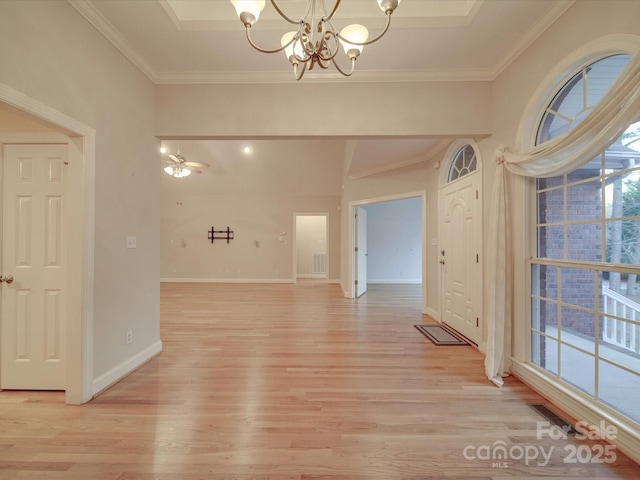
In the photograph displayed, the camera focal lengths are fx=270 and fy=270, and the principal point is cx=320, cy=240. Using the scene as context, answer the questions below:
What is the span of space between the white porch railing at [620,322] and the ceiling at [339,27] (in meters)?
2.07

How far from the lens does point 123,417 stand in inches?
76.2

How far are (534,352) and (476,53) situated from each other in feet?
9.07

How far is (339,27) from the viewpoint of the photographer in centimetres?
230

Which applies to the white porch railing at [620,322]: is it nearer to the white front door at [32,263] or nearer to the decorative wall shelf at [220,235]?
the white front door at [32,263]

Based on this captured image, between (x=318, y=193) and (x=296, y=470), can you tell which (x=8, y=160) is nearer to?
(x=296, y=470)

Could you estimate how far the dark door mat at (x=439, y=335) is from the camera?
333 cm

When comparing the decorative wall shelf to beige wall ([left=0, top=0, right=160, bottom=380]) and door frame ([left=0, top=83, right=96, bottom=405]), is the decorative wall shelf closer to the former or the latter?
beige wall ([left=0, top=0, right=160, bottom=380])

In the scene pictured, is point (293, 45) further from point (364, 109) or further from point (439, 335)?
point (439, 335)

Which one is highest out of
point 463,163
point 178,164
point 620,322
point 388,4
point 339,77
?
point 339,77

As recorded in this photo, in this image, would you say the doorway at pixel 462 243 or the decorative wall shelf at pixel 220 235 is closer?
the doorway at pixel 462 243

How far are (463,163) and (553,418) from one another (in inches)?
113

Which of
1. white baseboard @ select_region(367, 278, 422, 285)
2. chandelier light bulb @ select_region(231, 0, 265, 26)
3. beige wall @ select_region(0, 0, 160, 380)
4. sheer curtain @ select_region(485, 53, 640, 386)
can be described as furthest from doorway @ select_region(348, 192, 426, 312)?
chandelier light bulb @ select_region(231, 0, 265, 26)

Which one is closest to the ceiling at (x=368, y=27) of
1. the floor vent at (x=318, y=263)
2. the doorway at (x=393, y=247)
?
the doorway at (x=393, y=247)

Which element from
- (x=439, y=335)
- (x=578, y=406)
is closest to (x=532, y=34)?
(x=578, y=406)
